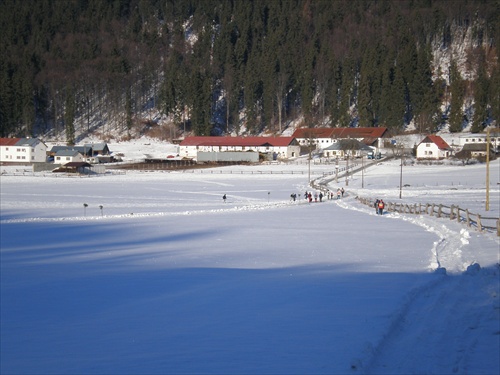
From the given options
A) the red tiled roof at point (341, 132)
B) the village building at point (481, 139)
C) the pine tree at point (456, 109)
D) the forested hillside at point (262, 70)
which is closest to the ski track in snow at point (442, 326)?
the village building at point (481, 139)

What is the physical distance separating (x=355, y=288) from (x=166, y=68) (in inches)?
4445

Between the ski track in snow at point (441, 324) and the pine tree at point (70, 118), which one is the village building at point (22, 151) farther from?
the ski track in snow at point (441, 324)

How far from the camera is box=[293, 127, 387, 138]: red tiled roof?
8788 centimetres

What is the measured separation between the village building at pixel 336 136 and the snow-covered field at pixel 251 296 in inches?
2249

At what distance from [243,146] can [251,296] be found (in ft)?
252

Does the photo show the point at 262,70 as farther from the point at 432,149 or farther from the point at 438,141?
the point at 432,149

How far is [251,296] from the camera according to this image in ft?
42.3

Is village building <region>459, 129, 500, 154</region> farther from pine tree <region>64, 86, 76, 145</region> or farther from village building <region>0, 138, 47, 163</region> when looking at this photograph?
pine tree <region>64, 86, 76, 145</region>

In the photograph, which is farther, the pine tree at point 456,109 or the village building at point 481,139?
the pine tree at point 456,109

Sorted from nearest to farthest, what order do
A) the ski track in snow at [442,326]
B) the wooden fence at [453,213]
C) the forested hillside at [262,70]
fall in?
the ski track in snow at [442,326]
the wooden fence at [453,213]
the forested hillside at [262,70]

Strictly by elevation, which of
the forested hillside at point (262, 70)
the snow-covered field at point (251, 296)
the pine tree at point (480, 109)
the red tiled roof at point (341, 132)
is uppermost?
the forested hillside at point (262, 70)

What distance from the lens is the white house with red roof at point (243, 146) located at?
288ft

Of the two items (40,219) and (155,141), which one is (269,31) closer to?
(155,141)

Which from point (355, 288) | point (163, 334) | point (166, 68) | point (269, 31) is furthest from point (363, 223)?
point (269, 31)
